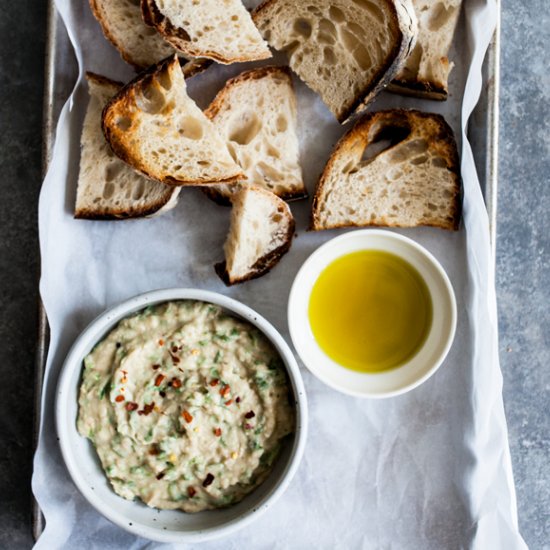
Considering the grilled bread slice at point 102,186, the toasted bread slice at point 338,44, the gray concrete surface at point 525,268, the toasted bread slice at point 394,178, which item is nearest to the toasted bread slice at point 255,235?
the toasted bread slice at point 394,178

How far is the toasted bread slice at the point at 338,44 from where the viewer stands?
2152 millimetres

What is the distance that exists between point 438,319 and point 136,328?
0.86m

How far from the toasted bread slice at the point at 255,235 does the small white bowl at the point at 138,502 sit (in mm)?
161

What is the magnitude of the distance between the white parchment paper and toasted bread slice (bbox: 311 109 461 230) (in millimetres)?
54

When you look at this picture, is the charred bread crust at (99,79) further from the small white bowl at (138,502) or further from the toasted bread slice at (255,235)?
the small white bowl at (138,502)

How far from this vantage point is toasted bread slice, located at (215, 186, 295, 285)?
2180 mm

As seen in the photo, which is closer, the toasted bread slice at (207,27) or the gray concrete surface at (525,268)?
the toasted bread slice at (207,27)

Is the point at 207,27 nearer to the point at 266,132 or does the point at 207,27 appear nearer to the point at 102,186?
the point at 266,132

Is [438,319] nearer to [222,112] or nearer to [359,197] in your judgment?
[359,197]

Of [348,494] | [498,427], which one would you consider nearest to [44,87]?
[348,494]

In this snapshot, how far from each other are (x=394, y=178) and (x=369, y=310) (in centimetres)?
41

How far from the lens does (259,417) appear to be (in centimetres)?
209

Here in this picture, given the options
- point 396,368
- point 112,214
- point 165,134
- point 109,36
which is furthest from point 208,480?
point 109,36

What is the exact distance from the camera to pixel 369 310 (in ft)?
7.32
